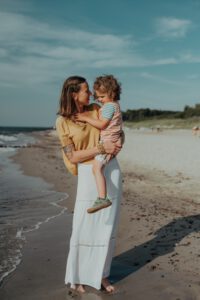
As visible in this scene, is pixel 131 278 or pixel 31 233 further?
pixel 31 233

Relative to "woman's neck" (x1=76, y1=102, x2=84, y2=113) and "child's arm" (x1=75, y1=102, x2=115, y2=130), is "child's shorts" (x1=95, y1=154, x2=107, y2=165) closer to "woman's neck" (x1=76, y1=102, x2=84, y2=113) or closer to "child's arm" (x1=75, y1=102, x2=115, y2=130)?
"child's arm" (x1=75, y1=102, x2=115, y2=130)

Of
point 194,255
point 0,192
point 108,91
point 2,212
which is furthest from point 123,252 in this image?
point 0,192

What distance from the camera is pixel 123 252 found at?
19.7 feet

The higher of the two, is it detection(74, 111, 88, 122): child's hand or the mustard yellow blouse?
detection(74, 111, 88, 122): child's hand

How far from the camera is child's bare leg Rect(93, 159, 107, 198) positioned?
436 centimetres

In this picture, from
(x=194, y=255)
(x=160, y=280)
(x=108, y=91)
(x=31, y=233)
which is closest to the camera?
(x=108, y=91)

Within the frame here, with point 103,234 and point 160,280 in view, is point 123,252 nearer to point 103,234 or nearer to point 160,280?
point 160,280

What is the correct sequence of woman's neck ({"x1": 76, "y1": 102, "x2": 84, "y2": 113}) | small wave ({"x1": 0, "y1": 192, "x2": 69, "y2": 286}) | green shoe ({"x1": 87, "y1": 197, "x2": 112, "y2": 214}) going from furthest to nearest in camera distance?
small wave ({"x1": 0, "y1": 192, "x2": 69, "y2": 286}) < woman's neck ({"x1": 76, "y1": 102, "x2": 84, "y2": 113}) < green shoe ({"x1": 87, "y1": 197, "x2": 112, "y2": 214})

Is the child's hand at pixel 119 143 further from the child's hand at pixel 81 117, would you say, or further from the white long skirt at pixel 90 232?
the child's hand at pixel 81 117

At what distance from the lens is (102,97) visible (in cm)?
443

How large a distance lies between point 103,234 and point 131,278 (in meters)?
0.79

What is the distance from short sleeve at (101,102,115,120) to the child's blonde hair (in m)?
0.10

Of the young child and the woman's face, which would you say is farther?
the woman's face

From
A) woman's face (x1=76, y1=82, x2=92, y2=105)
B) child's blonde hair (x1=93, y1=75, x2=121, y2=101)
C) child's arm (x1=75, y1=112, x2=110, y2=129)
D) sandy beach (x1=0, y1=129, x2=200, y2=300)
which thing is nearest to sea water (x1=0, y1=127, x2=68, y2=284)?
sandy beach (x1=0, y1=129, x2=200, y2=300)
